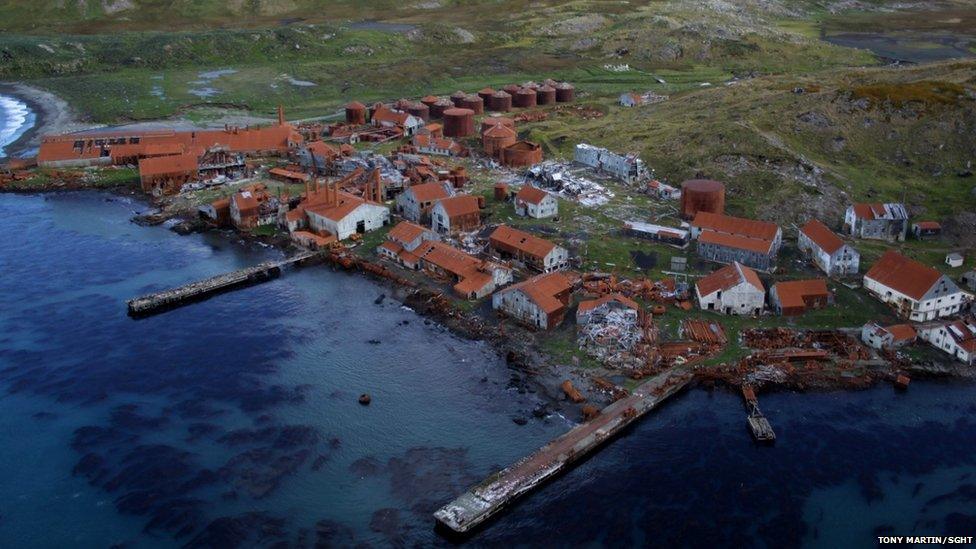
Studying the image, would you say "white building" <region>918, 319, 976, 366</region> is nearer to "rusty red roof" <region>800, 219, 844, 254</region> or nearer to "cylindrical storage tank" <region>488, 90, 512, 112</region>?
"rusty red roof" <region>800, 219, 844, 254</region>

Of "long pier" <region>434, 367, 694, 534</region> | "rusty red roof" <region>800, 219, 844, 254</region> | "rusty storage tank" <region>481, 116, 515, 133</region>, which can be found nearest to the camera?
"long pier" <region>434, 367, 694, 534</region>

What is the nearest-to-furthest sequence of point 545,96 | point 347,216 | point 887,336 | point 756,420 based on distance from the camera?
point 756,420 → point 887,336 → point 347,216 → point 545,96

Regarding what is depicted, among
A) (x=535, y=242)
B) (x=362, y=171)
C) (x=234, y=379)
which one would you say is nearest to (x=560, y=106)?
(x=362, y=171)

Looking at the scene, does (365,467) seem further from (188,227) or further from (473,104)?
(473,104)

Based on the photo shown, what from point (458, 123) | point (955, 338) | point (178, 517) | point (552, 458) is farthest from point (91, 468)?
point (458, 123)

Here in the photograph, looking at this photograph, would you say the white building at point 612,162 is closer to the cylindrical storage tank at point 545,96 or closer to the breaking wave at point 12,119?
the cylindrical storage tank at point 545,96

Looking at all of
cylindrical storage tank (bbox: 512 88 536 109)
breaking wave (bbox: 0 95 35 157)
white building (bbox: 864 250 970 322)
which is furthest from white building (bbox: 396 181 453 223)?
breaking wave (bbox: 0 95 35 157)

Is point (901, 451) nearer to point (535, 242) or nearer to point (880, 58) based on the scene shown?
point (535, 242)
